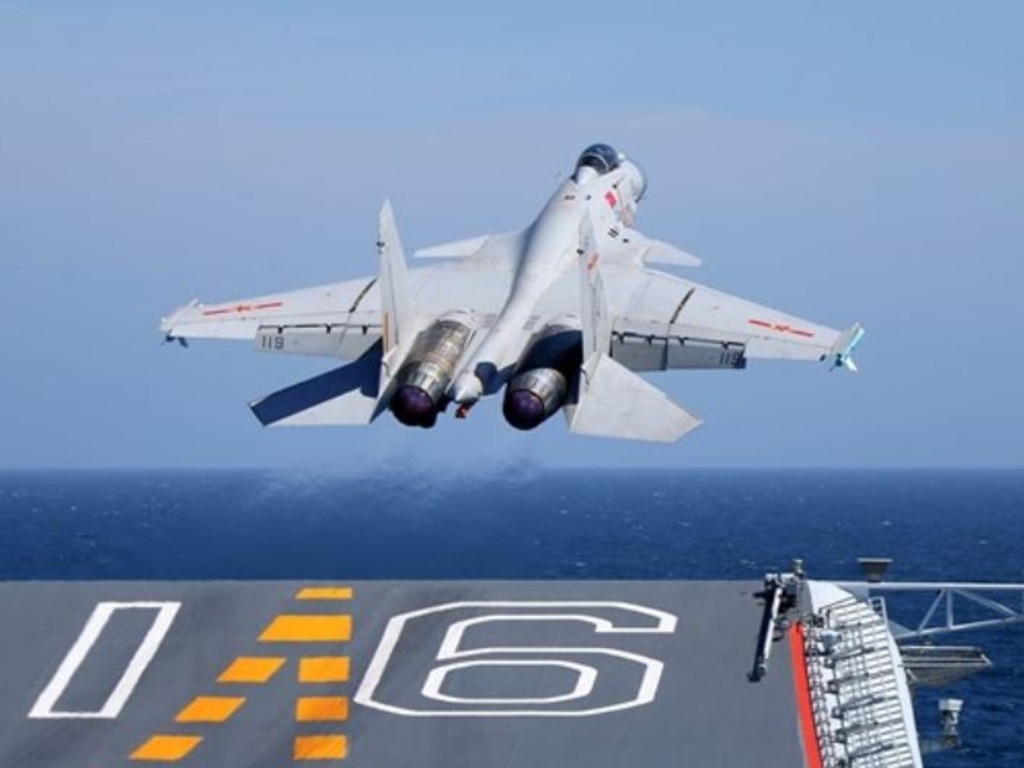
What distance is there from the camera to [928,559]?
13188 cm

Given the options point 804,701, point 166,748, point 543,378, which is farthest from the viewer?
point 543,378

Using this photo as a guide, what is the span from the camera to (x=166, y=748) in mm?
40906

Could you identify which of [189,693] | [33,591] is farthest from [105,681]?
[33,591]

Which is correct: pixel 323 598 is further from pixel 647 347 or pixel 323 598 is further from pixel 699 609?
pixel 647 347

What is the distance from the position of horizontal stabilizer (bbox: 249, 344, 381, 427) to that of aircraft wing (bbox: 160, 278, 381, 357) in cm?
168

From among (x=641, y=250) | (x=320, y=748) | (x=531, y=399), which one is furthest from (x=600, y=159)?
(x=320, y=748)

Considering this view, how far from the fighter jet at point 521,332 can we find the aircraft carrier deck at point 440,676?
15.1 ft

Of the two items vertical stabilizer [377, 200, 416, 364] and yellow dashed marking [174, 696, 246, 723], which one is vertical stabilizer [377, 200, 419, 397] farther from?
yellow dashed marking [174, 696, 246, 723]

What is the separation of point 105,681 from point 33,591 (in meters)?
6.09

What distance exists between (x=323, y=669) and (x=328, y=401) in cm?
1008

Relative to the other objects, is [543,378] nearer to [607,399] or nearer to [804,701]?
[607,399]

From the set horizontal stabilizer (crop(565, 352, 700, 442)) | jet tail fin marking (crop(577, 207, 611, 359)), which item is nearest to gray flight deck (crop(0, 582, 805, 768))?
horizontal stabilizer (crop(565, 352, 700, 442))

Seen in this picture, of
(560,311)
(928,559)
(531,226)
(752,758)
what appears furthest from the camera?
(928,559)

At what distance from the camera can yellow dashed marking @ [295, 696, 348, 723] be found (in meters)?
42.2
